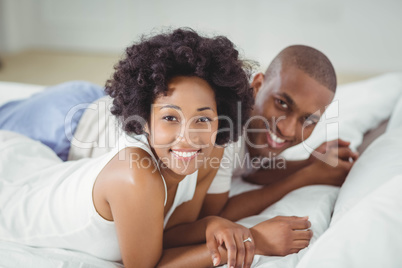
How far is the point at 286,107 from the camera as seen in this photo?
1353mm

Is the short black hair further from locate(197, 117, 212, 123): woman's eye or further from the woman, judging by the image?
locate(197, 117, 212, 123): woman's eye

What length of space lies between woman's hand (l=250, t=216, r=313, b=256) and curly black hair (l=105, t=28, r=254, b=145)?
298 mm

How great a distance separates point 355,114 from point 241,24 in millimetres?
2916

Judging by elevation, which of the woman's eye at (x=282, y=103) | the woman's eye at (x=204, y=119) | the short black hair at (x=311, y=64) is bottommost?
the woman's eye at (x=282, y=103)

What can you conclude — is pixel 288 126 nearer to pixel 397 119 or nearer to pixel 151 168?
pixel 397 119

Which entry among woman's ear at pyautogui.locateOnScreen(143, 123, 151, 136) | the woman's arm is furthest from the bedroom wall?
the woman's arm

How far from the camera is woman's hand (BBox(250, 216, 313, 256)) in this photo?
3.33 ft

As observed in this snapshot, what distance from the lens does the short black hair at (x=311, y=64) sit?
1.33 meters

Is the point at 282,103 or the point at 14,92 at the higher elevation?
the point at 282,103

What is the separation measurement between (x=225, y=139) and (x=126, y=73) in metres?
0.32

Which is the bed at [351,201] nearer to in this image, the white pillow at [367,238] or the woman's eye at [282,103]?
the white pillow at [367,238]

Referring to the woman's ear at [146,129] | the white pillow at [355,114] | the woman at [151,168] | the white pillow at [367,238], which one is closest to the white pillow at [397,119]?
the white pillow at [355,114]

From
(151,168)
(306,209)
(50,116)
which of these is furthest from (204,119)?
(50,116)

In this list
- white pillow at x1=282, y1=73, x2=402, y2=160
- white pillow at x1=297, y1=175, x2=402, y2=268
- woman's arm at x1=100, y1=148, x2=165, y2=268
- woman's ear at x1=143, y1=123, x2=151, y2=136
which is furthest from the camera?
white pillow at x1=282, y1=73, x2=402, y2=160
